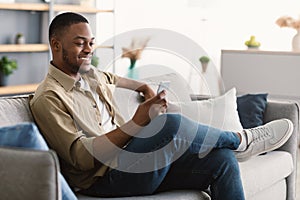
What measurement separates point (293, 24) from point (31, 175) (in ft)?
15.5

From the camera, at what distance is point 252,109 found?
11.3 feet

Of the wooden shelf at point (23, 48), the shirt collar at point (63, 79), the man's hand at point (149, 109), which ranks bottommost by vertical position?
the wooden shelf at point (23, 48)

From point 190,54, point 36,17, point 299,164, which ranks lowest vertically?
point 299,164

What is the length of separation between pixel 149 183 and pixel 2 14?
342cm

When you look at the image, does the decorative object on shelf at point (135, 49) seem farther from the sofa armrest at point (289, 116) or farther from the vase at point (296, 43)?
the sofa armrest at point (289, 116)

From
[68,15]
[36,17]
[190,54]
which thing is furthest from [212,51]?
[68,15]

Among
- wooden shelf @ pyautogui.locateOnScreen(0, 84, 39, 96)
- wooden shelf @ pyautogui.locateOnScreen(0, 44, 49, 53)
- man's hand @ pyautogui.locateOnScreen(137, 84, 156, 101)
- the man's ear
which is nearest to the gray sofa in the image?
the man's ear

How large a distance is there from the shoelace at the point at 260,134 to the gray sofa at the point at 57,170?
0.15 meters

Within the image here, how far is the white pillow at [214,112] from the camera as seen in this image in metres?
3.27

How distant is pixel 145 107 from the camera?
2477 mm

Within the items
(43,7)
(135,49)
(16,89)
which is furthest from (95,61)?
(16,89)

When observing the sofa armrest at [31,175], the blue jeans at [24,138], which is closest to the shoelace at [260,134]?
the blue jeans at [24,138]

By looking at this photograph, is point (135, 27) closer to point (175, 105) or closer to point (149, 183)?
point (175, 105)

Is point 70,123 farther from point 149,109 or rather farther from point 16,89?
point 16,89
